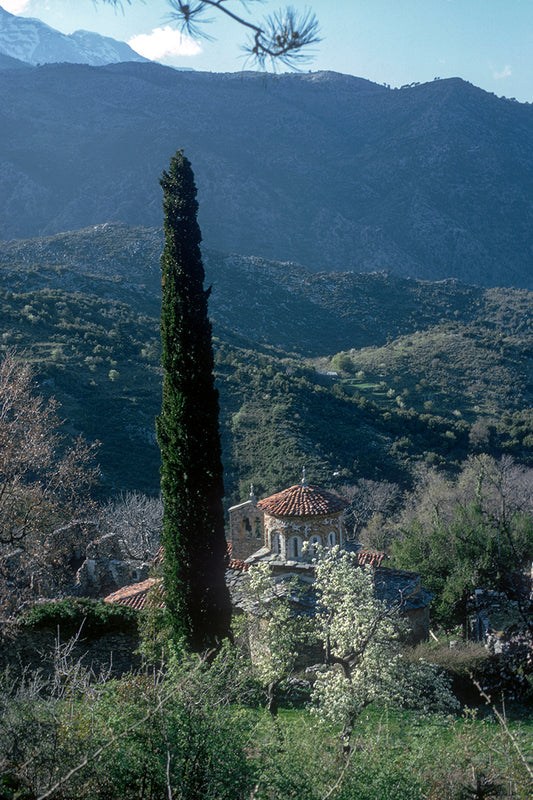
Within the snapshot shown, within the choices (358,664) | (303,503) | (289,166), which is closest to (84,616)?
(358,664)

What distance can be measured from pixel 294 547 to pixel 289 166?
91.3 metres

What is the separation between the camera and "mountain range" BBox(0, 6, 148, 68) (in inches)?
6093

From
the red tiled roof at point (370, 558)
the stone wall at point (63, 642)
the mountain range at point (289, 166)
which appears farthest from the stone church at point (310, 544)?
the mountain range at point (289, 166)

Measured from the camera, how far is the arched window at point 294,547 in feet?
52.4

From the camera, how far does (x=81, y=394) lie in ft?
106

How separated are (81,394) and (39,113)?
79.1 meters

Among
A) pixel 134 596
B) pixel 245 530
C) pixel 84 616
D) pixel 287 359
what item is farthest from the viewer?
pixel 287 359

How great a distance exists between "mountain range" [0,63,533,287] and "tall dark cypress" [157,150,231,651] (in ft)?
210

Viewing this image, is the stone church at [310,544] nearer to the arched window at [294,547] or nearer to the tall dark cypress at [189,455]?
the arched window at [294,547]

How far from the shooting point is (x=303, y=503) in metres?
16.1

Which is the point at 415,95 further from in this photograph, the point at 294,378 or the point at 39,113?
the point at 294,378

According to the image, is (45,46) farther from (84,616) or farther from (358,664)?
(358,664)

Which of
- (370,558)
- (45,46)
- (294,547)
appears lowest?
(370,558)

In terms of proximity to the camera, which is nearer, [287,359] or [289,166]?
[287,359]
